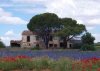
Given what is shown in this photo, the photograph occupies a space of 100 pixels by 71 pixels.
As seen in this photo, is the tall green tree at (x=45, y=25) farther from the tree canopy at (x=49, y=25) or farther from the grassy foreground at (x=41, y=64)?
the grassy foreground at (x=41, y=64)

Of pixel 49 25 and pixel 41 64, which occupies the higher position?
pixel 49 25

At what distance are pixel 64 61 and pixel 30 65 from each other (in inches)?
62.7

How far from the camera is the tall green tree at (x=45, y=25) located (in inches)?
3127

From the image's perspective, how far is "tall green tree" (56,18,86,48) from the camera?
75.4 meters

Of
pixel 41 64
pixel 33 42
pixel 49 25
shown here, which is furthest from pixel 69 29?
pixel 41 64

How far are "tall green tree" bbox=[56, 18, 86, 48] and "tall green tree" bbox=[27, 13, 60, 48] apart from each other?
5.55ft

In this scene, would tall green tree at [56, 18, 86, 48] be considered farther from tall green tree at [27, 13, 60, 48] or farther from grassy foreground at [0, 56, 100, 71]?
grassy foreground at [0, 56, 100, 71]

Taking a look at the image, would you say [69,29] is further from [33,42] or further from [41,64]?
[41,64]

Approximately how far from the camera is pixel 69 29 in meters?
75.8

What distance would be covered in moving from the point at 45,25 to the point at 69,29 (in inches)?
219

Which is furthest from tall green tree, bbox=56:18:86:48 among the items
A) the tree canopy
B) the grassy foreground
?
the grassy foreground

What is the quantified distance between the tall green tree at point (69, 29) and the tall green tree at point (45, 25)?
5.55ft

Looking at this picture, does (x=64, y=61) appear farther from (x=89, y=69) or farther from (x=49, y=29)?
(x=49, y=29)

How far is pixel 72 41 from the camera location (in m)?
83.2
